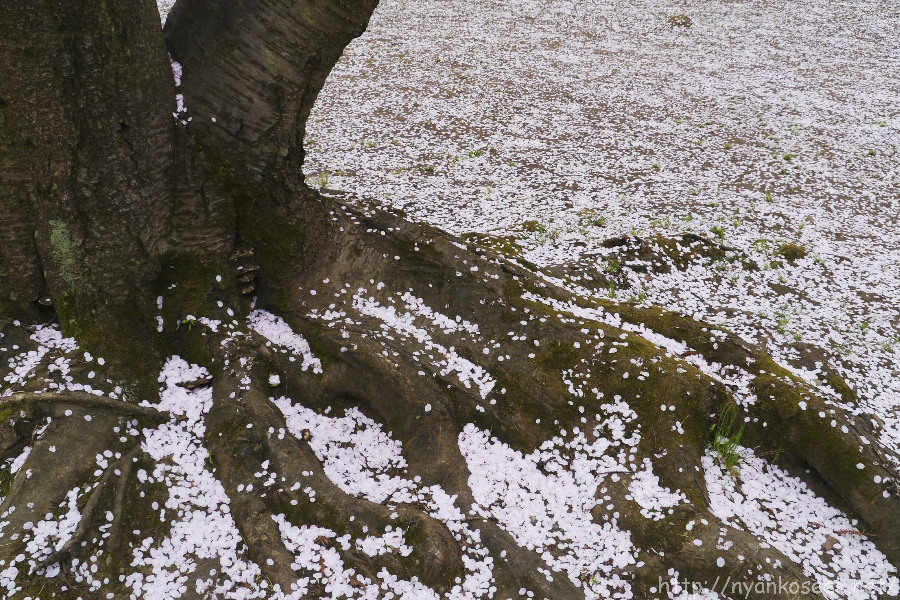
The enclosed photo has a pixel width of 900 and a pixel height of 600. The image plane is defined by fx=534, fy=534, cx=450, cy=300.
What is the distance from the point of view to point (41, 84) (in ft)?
9.32

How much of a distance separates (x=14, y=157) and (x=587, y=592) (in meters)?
4.11

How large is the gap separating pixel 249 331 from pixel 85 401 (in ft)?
3.58

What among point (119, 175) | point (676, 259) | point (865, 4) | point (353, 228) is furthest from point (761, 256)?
point (865, 4)

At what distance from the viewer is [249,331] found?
3.95 meters

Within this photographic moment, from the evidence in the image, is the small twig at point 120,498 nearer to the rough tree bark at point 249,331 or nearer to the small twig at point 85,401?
the rough tree bark at point 249,331

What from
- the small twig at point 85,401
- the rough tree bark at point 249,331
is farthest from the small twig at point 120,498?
the small twig at point 85,401

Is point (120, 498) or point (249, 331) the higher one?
point (249, 331)

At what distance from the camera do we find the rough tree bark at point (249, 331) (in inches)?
117

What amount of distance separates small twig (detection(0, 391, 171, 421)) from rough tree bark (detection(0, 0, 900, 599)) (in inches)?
0.6

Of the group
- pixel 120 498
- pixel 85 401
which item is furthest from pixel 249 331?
pixel 120 498

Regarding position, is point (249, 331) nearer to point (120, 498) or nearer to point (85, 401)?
point (85, 401)

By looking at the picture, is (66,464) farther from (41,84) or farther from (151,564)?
(41,84)

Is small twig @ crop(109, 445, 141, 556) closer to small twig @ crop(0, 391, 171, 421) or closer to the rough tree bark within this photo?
the rough tree bark

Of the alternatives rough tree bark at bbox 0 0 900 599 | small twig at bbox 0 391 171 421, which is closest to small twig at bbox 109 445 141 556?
rough tree bark at bbox 0 0 900 599
